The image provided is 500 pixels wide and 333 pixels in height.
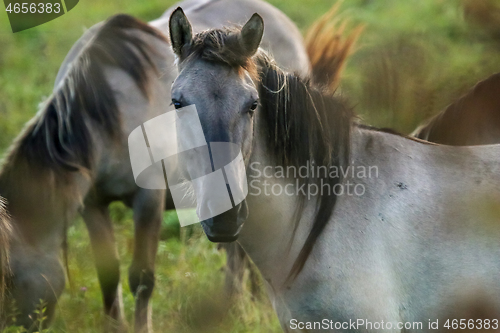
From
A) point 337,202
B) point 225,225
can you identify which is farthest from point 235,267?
point 225,225

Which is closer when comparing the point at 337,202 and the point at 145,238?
the point at 337,202

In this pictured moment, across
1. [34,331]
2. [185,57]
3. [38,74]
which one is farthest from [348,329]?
[38,74]

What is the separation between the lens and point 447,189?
7.00 ft

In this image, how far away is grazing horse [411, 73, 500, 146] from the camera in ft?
9.50

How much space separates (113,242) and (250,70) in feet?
6.94

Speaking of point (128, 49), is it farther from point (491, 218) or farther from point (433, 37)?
point (433, 37)

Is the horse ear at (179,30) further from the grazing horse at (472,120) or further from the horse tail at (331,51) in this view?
the horse tail at (331,51)

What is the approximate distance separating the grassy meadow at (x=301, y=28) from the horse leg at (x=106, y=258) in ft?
→ 0.45

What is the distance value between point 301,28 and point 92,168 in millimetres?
5537

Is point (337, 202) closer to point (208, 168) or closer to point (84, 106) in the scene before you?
point (208, 168)

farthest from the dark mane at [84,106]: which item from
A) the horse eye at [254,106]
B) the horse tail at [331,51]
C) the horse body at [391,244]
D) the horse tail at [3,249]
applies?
the horse eye at [254,106]

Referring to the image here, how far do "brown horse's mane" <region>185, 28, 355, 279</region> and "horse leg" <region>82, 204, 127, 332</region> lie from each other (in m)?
1.83

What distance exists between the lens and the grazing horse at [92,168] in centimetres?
281

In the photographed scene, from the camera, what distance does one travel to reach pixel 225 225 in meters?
1.78
